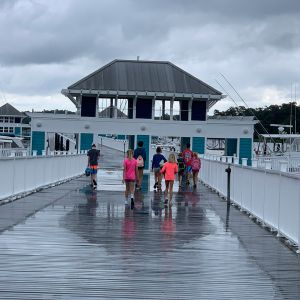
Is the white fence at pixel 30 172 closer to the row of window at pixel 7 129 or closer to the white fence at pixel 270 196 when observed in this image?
the white fence at pixel 270 196

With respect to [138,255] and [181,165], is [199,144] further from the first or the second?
[138,255]

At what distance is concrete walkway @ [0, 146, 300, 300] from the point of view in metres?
8.87

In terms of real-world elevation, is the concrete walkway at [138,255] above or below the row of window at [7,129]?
below

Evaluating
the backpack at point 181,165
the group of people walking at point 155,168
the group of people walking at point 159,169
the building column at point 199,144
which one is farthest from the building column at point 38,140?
the backpack at point 181,165

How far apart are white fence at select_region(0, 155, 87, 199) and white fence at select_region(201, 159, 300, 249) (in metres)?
A: 6.24

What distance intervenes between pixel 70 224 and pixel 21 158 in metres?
6.78

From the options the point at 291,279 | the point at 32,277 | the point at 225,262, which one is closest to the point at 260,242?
the point at 225,262

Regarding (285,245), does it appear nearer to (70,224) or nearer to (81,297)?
(70,224)

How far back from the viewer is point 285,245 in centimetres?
1310

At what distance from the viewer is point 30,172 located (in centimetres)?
2395

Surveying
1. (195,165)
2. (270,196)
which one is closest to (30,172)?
(195,165)

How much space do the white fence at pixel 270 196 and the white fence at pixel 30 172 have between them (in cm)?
624

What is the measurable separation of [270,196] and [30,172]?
1066 centimetres

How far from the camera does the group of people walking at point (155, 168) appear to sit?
2030 centimetres
